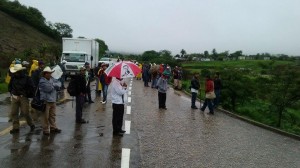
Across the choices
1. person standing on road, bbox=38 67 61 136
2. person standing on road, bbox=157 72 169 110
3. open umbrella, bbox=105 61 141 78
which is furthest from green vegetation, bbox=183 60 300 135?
person standing on road, bbox=38 67 61 136

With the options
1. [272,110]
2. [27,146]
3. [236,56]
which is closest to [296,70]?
[272,110]

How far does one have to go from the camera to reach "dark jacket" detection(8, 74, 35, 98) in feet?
30.6

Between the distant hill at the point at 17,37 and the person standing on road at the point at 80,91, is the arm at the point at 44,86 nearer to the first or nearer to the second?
the person standing on road at the point at 80,91

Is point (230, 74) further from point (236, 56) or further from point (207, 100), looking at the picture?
point (236, 56)

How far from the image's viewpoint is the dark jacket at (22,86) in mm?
9328

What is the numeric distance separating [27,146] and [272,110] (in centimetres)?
1292

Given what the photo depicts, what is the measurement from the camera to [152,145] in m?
9.00

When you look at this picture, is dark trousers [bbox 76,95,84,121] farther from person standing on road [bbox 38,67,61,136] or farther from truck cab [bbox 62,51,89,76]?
truck cab [bbox 62,51,89,76]

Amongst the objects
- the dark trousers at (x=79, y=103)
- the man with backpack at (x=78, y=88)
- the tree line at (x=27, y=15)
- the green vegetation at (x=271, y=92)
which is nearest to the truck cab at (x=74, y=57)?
the green vegetation at (x=271, y=92)

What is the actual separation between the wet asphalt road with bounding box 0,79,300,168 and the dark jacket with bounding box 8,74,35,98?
1.03 metres

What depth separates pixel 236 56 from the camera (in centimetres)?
15675

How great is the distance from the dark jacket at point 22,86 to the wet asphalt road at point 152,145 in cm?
103

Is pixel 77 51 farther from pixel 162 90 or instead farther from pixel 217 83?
pixel 162 90

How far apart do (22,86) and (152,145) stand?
11.9 feet
